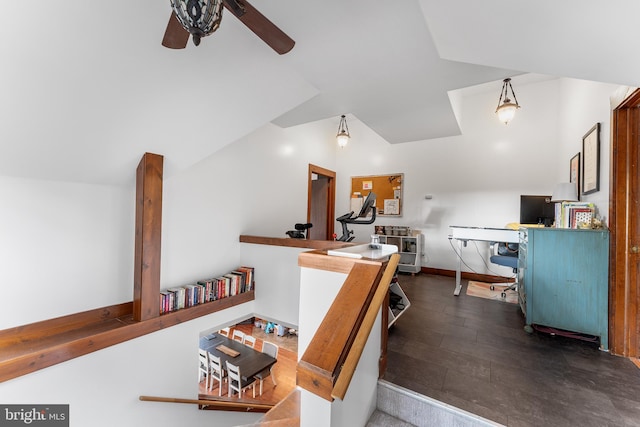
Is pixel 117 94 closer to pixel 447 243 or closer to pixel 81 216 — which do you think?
pixel 81 216

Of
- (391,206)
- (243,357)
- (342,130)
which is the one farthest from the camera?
(391,206)

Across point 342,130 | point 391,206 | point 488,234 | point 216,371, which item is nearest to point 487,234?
point 488,234

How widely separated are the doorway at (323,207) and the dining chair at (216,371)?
3.05 m

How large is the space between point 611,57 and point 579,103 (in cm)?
250

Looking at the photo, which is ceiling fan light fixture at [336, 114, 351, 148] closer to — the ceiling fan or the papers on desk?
the papers on desk

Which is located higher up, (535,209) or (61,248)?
(535,209)

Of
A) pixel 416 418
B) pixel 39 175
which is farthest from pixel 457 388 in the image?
pixel 39 175

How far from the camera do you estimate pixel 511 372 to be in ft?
5.75

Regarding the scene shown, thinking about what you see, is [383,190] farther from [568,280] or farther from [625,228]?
[625,228]

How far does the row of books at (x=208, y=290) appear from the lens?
8.52ft

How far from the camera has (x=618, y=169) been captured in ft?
6.47

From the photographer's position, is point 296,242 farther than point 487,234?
No

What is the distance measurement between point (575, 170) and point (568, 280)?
168 centimetres

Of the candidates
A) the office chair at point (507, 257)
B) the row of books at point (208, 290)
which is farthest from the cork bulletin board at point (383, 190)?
the row of books at point (208, 290)
